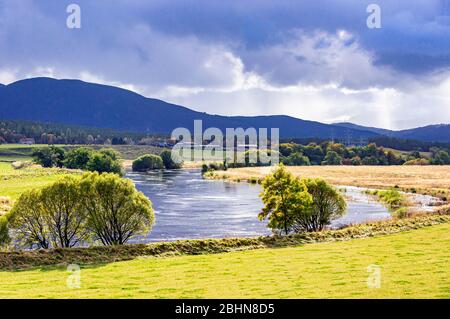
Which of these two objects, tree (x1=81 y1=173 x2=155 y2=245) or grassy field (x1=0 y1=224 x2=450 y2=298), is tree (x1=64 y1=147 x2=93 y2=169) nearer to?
tree (x1=81 y1=173 x2=155 y2=245)

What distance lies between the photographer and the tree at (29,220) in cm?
4803

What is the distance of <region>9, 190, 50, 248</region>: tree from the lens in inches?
1891

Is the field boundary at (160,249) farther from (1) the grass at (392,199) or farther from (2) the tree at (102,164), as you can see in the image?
(2) the tree at (102,164)

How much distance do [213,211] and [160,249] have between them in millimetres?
42195

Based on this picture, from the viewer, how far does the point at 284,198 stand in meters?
54.4

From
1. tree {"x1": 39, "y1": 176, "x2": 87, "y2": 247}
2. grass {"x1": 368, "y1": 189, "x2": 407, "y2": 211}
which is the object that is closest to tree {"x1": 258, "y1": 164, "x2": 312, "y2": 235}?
tree {"x1": 39, "y1": 176, "x2": 87, "y2": 247}

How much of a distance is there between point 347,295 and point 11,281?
1631cm

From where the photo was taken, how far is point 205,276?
29.1m

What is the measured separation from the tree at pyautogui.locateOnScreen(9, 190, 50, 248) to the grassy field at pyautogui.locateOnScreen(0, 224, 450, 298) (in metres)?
17.3

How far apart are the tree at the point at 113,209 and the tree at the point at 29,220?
12.5 feet

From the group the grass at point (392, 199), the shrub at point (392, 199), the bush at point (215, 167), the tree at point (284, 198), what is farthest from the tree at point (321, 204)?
the bush at point (215, 167)
